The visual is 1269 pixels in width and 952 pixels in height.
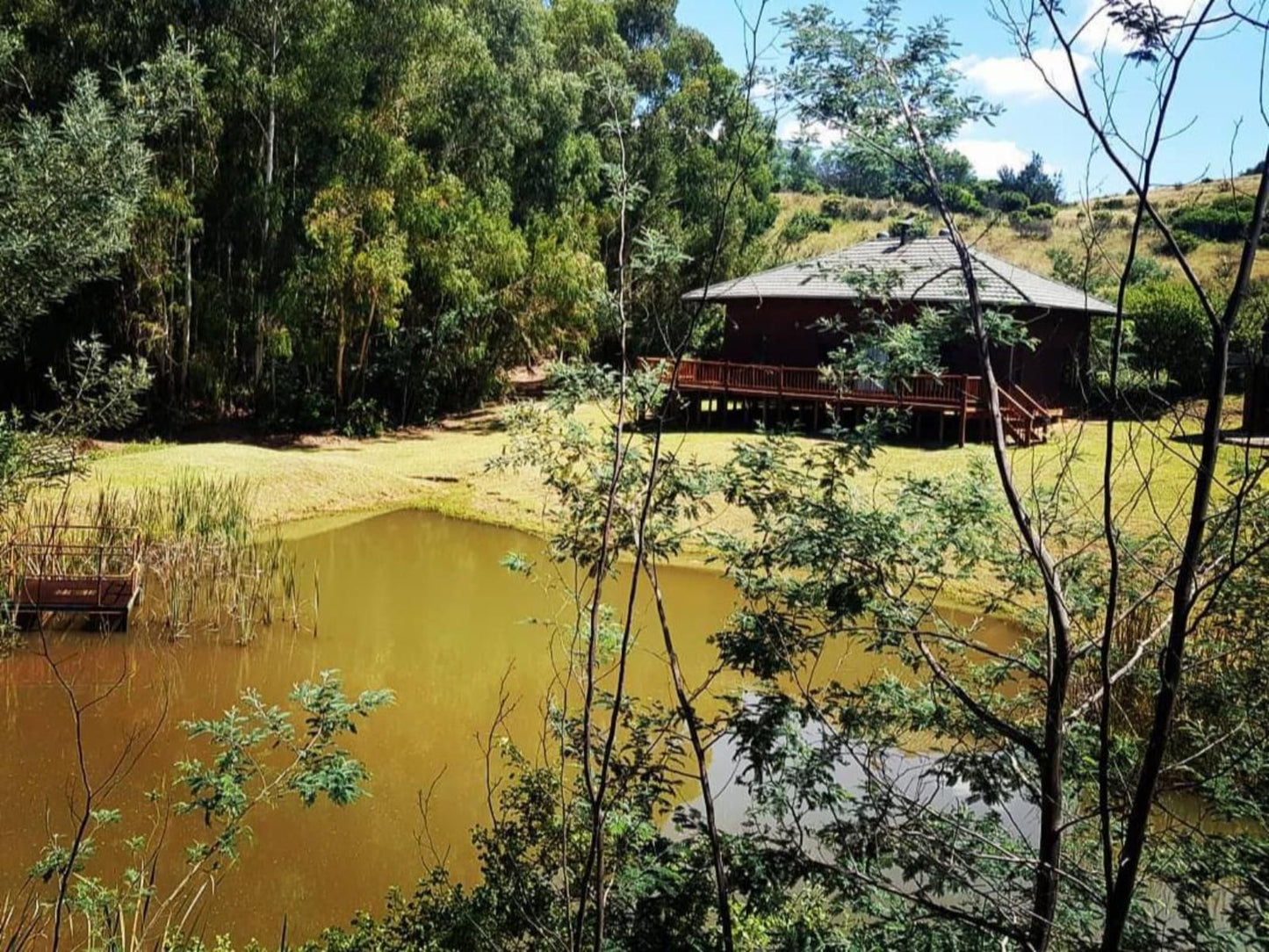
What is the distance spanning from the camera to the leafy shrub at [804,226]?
3319 cm

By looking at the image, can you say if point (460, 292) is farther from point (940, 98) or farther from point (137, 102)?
point (940, 98)

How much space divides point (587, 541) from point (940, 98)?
7.06 ft

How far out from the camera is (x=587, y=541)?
4.13 metres

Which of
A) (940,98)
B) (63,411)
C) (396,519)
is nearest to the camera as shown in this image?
(940,98)

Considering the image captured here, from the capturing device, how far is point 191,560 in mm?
9930

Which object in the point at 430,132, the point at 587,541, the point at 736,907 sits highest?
the point at 430,132

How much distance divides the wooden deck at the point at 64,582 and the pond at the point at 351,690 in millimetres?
336

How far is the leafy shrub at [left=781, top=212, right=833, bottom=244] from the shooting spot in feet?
109

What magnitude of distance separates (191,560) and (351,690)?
2514 millimetres

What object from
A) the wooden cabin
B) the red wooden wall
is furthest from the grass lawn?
the red wooden wall

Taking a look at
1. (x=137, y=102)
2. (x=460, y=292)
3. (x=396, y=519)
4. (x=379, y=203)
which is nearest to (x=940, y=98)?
(x=396, y=519)

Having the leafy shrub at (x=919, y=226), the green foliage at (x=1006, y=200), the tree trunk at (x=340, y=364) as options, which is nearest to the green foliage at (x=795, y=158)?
the leafy shrub at (x=919, y=226)

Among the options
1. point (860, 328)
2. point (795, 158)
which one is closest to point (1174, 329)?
point (860, 328)

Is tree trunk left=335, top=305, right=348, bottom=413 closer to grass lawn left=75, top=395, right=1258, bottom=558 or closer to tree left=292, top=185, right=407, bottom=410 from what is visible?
tree left=292, top=185, right=407, bottom=410
